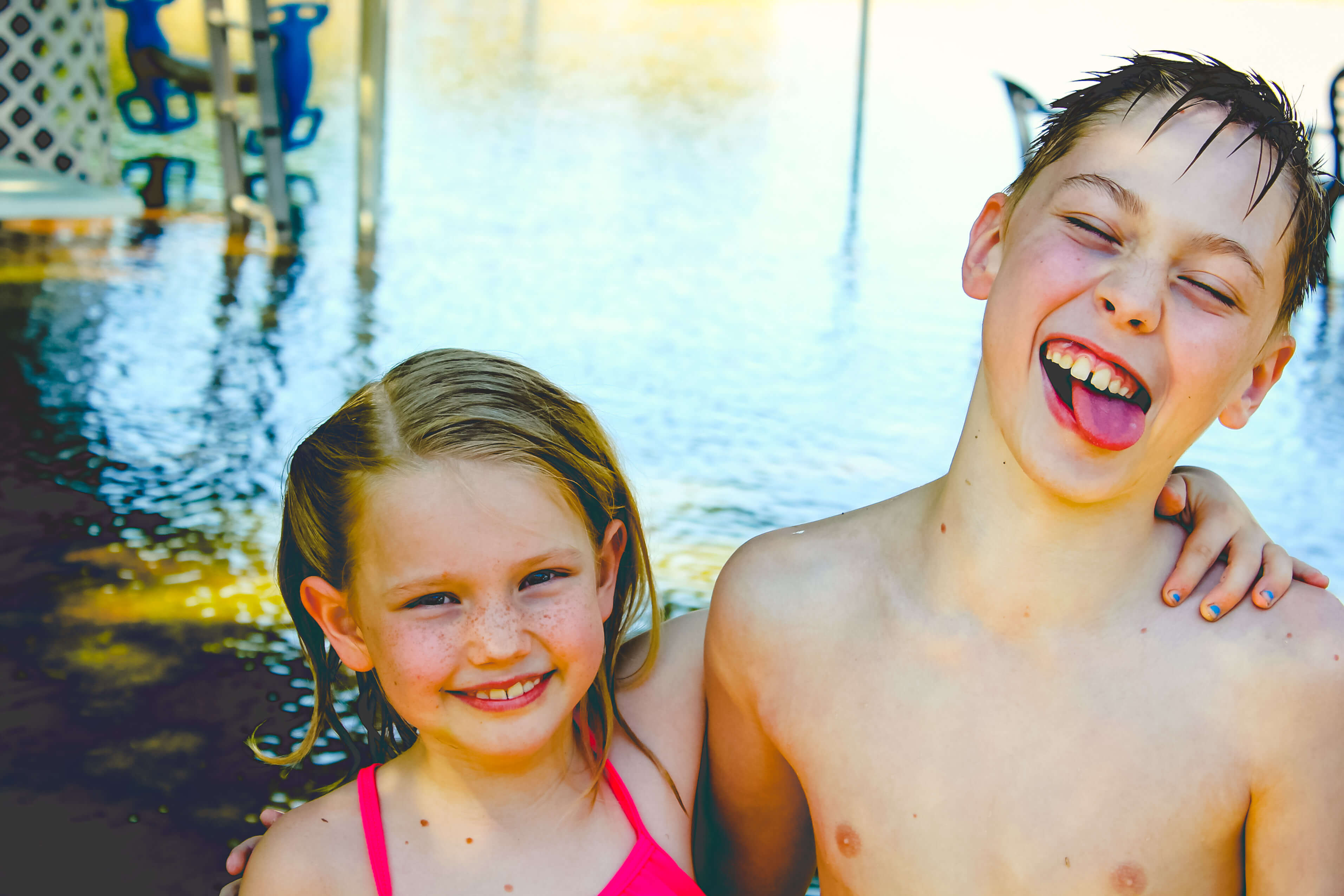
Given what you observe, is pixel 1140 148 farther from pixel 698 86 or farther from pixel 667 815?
pixel 698 86

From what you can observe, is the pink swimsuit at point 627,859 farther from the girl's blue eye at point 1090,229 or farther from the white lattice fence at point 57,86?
the white lattice fence at point 57,86

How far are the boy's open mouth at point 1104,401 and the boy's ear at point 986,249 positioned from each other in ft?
0.68

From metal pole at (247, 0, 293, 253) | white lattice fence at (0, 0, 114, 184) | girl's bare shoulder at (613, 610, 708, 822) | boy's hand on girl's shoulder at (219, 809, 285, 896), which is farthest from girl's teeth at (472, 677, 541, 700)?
white lattice fence at (0, 0, 114, 184)

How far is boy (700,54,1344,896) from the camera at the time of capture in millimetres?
1296

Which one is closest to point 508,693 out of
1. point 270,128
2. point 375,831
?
point 375,831

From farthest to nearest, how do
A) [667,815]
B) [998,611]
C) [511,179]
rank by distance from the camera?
1. [511,179]
2. [667,815]
3. [998,611]

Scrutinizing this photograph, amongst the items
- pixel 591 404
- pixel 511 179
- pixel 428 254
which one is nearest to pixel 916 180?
pixel 511 179

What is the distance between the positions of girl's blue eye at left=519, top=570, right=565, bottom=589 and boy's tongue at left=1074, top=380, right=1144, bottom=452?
1.98 feet

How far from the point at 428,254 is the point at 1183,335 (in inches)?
185

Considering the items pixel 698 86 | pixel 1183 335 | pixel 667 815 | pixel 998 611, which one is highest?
pixel 1183 335

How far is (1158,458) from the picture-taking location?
4.35ft

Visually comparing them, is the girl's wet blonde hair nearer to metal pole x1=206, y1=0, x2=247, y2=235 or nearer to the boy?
the boy

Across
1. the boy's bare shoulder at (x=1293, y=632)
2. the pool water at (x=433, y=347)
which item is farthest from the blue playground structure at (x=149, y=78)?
the boy's bare shoulder at (x=1293, y=632)

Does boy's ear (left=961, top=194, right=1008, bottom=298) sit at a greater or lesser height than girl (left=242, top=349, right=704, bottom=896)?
greater
